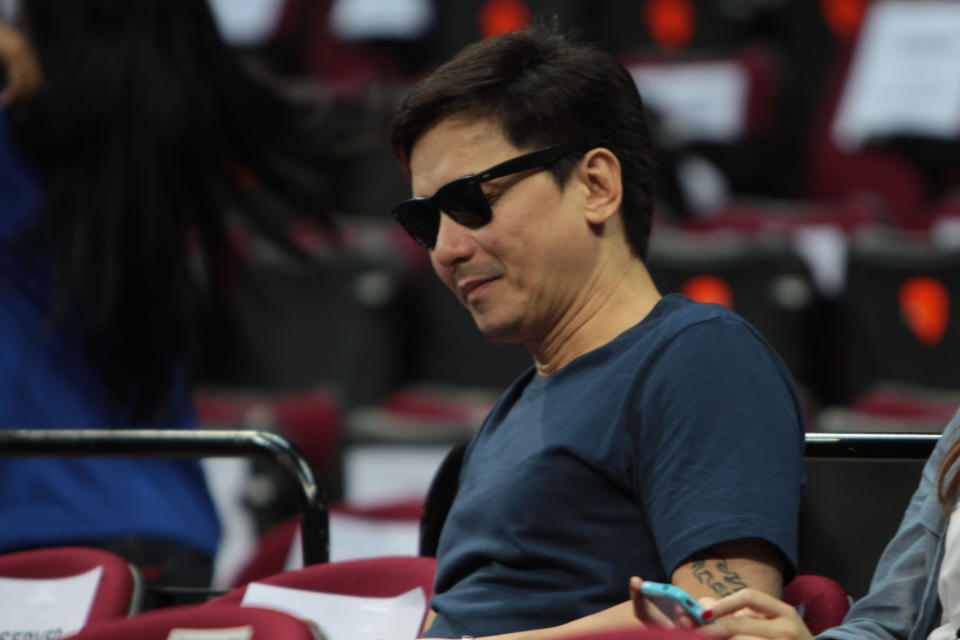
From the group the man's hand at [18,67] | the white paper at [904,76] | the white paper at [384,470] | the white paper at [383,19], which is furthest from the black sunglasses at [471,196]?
the white paper at [383,19]

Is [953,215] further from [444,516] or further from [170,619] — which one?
[170,619]

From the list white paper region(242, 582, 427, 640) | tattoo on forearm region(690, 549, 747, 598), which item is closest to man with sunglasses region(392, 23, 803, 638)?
tattoo on forearm region(690, 549, 747, 598)

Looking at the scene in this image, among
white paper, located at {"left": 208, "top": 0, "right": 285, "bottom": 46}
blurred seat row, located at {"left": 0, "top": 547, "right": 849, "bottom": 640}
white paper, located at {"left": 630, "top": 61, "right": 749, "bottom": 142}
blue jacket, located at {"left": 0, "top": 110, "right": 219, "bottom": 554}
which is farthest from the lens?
white paper, located at {"left": 208, "top": 0, "right": 285, "bottom": 46}

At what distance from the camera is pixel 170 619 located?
1121 mm

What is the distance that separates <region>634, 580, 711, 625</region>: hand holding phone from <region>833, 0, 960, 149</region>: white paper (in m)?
3.60

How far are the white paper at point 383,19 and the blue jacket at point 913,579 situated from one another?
4182 mm

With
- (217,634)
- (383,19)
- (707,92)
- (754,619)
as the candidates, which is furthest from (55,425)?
(383,19)

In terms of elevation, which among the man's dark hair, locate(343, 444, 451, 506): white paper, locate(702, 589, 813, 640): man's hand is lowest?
locate(343, 444, 451, 506): white paper

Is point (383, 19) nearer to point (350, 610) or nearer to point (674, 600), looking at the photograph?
point (350, 610)

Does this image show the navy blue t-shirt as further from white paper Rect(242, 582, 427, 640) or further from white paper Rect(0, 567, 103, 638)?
white paper Rect(0, 567, 103, 638)

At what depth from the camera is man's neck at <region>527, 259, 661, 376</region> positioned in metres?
1.19

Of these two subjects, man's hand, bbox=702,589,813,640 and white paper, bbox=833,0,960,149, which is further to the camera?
white paper, bbox=833,0,960,149

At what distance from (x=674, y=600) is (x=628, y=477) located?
17 cm

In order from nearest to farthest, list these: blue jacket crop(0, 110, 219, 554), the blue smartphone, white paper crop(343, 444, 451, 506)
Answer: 1. the blue smartphone
2. blue jacket crop(0, 110, 219, 554)
3. white paper crop(343, 444, 451, 506)
